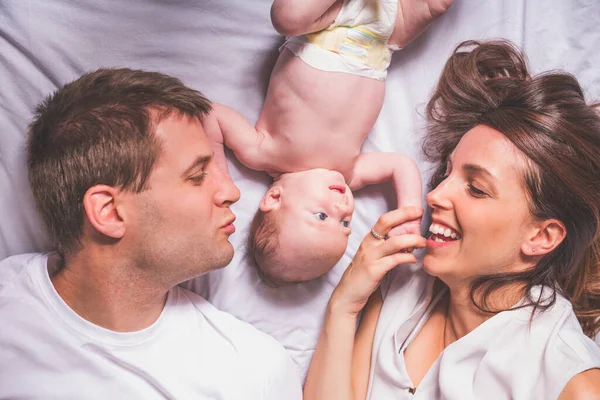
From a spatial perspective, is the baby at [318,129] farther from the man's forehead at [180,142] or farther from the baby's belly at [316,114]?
the man's forehead at [180,142]

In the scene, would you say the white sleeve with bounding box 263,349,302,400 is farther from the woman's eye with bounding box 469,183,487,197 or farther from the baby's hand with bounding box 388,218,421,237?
the woman's eye with bounding box 469,183,487,197

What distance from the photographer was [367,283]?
1.88 meters

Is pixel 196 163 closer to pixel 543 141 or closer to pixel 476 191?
pixel 476 191

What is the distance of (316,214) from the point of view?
1.90 metres

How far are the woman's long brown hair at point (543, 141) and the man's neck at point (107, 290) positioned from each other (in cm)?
104

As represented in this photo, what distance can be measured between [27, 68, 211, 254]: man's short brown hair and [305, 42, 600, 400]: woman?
785 millimetres

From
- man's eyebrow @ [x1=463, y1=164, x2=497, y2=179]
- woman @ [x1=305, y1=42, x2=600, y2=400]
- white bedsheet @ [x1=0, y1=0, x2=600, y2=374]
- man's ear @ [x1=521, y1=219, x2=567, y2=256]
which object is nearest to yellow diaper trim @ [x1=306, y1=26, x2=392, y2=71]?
white bedsheet @ [x1=0, y1=0, x2=600, y2=374]

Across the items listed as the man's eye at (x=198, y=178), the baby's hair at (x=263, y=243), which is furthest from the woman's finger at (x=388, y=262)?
the man's eye at (x=198, y=178)

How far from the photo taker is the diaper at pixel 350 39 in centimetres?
196

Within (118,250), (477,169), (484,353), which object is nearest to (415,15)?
(477,169)

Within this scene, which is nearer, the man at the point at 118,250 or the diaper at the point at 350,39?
A: the man at the point at 118,250

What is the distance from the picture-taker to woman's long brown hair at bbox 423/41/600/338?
5.57ft

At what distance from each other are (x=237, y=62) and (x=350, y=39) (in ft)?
1.39

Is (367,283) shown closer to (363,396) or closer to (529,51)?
(363,396)
